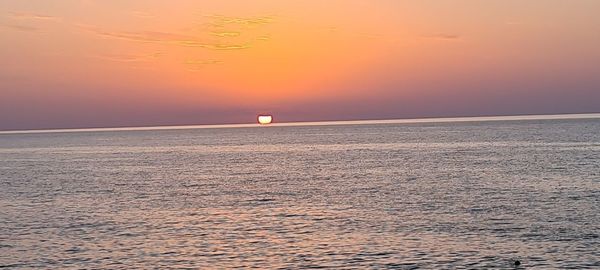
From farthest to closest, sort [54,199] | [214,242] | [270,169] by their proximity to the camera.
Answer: [270,169] < [54,199] < [214,242]

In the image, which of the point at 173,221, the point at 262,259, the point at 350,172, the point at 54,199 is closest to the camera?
the point at 262,259

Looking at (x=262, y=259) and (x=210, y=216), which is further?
(x=210, y=216)

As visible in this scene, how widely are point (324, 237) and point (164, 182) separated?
176 feet

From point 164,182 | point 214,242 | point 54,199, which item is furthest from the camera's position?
point 164,182

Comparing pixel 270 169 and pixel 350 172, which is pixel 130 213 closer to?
pixel 350 172

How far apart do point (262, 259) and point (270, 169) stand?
81212 millimetres

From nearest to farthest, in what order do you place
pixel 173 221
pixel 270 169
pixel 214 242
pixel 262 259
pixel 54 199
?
pixel 262 259 < pixel 214 242 < pixel 173 221 < pixel 54 199 < pixel 270 169

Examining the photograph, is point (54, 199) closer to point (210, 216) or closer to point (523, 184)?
point (210, 216)

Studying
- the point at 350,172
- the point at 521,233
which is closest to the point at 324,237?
the point at 521,233

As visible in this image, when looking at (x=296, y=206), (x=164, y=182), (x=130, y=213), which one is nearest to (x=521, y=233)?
(x=296, y=206)

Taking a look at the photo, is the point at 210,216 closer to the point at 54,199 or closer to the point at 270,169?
the point at 54,199

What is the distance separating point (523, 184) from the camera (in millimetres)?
84562

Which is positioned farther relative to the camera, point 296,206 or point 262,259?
point 296,206

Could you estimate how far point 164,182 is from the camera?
99375 mm
